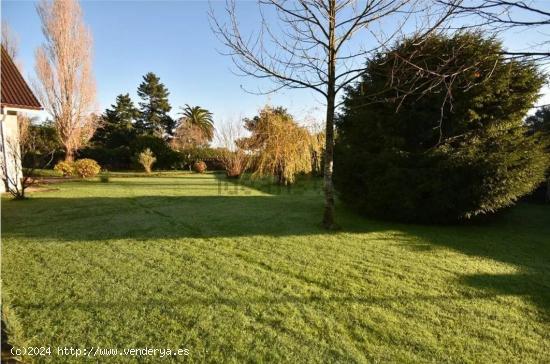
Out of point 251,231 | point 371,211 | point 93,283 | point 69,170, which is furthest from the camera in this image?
point 69,170

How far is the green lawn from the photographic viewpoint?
2416mm

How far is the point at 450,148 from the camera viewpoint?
6191 mm

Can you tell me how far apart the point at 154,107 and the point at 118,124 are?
9122 mm

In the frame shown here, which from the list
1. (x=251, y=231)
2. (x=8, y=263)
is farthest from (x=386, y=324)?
(x=8, y=263)

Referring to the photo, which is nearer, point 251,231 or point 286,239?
point 286,239

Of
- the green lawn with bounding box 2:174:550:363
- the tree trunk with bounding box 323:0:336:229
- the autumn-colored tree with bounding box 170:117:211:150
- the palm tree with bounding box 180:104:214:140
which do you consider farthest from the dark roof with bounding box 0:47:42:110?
the palm tree with bounding box 180:104:214:140

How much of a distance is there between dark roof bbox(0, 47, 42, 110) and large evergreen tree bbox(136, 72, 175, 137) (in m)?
32.9

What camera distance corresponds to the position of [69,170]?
15.9m

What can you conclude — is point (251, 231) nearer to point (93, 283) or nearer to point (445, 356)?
point (93, 283)

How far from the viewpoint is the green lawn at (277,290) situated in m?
2.42

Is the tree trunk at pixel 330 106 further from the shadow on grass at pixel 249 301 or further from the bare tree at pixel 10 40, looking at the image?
the bare tree at pixel 10 40

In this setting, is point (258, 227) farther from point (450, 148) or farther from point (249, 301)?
point (450, 148)

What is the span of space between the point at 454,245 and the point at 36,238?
7.15 metres

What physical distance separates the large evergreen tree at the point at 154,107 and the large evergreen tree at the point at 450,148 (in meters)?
41.2
